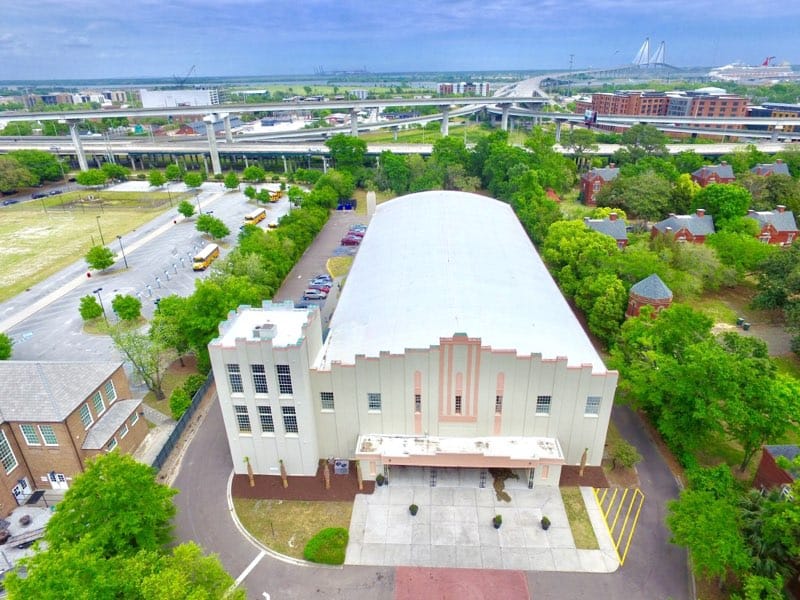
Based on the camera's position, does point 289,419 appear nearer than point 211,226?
Yes

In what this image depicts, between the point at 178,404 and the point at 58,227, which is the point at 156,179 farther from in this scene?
the point at 178,404

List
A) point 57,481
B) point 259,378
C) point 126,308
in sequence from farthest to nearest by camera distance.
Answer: point 126,308
point 57,481
point 259,378

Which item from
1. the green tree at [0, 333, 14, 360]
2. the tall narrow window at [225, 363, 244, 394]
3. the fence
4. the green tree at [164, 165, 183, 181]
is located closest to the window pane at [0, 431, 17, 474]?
the fence

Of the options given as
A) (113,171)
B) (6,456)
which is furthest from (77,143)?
(6,456)

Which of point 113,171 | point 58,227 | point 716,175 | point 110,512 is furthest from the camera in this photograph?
point 113,171

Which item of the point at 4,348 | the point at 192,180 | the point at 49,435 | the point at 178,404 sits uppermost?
the point at 192,180

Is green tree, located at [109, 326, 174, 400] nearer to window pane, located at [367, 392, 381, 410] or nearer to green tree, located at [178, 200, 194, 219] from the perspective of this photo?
window pane, located at [367, 392, 381, 410]

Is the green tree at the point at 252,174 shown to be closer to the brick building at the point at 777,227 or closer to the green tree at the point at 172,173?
the green tree at the point at 172,173
